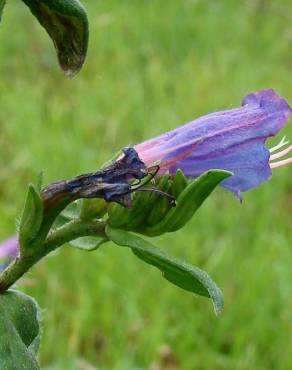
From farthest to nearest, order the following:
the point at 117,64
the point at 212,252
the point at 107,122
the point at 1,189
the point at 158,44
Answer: the point at 158,44 < the point at 117,64 < the point at 107,122 < the point at 1,189 < the point at 212,252

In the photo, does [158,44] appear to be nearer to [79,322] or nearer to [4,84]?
[4,84]

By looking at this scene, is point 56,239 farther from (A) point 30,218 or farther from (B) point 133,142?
(B) point 133,142

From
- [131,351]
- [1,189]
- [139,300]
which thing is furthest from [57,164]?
[131,351]

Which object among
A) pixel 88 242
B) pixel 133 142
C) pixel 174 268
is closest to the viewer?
pixel 174 268

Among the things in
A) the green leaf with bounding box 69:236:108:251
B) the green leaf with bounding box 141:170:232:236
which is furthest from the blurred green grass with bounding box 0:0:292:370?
the green leaf with bounding box 141:170:232:236

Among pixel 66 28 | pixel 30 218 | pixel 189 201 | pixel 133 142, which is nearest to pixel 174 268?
pixel 189 201

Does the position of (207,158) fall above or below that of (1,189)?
above
